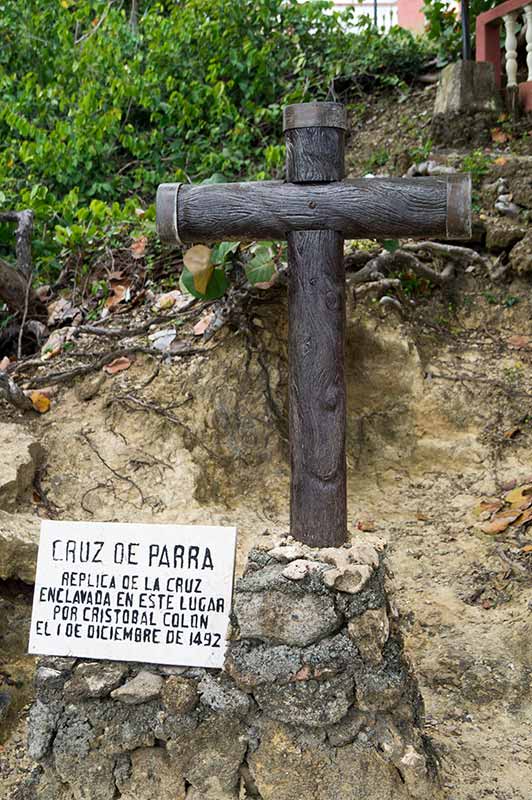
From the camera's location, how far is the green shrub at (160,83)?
689 centimetres

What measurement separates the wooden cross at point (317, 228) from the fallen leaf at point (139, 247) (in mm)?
2689

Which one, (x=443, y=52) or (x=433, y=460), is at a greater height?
(x=443, y=52)

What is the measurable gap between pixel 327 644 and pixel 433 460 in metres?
2.28

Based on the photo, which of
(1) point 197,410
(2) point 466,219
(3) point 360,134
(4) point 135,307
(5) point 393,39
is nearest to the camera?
(2) point 466,219

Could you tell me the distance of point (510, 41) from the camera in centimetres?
630

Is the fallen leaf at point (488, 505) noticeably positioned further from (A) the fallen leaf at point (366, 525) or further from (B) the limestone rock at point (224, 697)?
(B) the limestone rock at point (224, 697)

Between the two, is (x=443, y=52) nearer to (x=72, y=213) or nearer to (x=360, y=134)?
(x=360, y=134)

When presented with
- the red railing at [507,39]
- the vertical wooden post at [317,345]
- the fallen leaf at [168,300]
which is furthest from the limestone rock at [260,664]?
the red railing at [507,39]

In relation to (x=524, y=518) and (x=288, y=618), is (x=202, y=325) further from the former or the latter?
(x=288, y=618)

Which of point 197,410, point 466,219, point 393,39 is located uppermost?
point 393,39

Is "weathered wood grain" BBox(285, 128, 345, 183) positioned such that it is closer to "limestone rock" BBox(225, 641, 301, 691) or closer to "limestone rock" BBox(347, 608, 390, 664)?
"limestone rock" BBox(347, 608, 390, 664)

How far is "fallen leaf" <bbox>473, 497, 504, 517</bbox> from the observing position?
4547mm

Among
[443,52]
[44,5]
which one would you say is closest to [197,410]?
[443,52]

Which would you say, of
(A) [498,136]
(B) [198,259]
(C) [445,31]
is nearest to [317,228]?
(B) [198,259]
